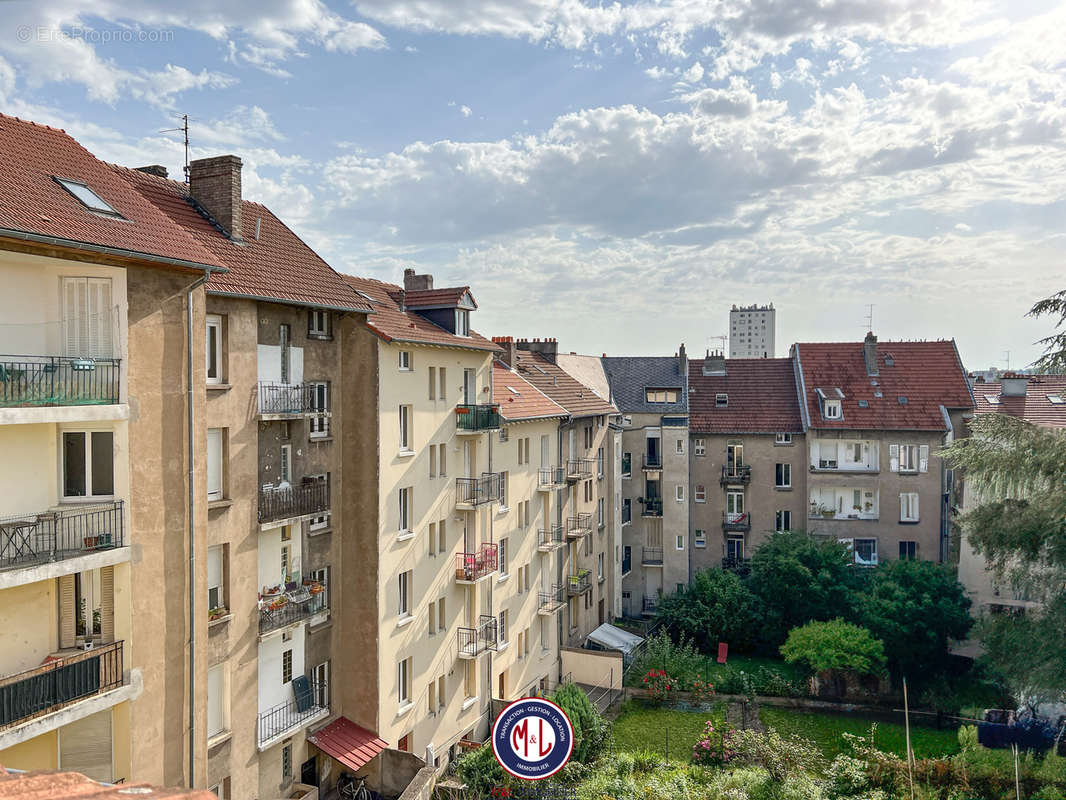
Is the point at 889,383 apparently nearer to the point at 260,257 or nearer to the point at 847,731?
the point at 847,731

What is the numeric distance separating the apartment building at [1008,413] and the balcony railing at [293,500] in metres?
31.3

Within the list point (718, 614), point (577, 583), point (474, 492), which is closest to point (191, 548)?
point (474, 492)

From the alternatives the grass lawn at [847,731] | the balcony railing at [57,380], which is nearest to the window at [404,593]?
the balcony railing at [57,380]

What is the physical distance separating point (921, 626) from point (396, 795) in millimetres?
25989

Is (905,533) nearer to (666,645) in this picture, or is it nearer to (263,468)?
(666,645)

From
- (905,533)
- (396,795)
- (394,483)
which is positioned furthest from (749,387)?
(396,795)

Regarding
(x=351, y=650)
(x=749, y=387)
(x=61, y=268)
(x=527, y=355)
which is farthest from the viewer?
(x=749, y=387)

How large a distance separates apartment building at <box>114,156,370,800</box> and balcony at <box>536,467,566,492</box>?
13.3m

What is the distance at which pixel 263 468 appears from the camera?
2041 cm

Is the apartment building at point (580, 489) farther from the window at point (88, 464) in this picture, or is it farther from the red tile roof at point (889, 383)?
the window at point (88, 464)

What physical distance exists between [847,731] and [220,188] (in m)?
33.7

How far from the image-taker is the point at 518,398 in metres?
34.5

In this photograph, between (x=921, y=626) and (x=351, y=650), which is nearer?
(x=351, y=650)

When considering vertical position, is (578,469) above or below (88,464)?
below
